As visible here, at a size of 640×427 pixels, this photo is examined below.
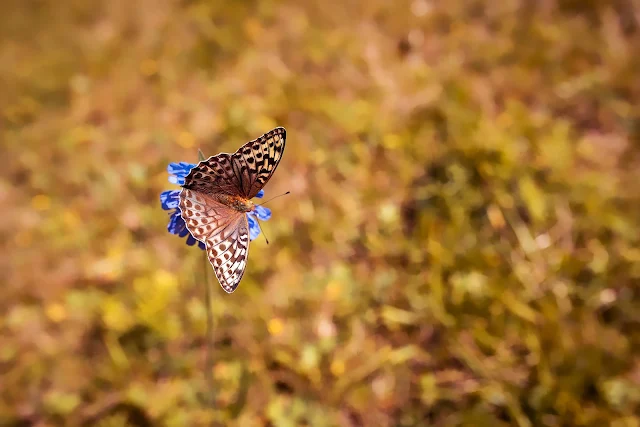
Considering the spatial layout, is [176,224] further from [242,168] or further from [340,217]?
[340,217]

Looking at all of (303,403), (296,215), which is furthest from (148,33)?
(303,403)

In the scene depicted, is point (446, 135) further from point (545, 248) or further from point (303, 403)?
point (303, 403)

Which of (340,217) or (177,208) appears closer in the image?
(177,208)

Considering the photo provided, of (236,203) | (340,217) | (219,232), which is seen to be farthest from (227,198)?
(340,217)

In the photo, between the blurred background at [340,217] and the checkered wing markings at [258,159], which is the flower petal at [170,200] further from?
the blurred background at [340,217]

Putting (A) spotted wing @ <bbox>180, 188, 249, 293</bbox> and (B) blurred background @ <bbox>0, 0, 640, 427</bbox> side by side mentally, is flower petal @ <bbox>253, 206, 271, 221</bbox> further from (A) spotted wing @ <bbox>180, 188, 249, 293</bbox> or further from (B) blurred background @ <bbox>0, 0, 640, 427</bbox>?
(B) blurred background @ <bbox>0, 0, 640, 427</bbox>

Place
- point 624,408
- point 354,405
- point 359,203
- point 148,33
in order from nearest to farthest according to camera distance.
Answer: point 624,408 < point 354,405 < point 359,203 < point 148,33
